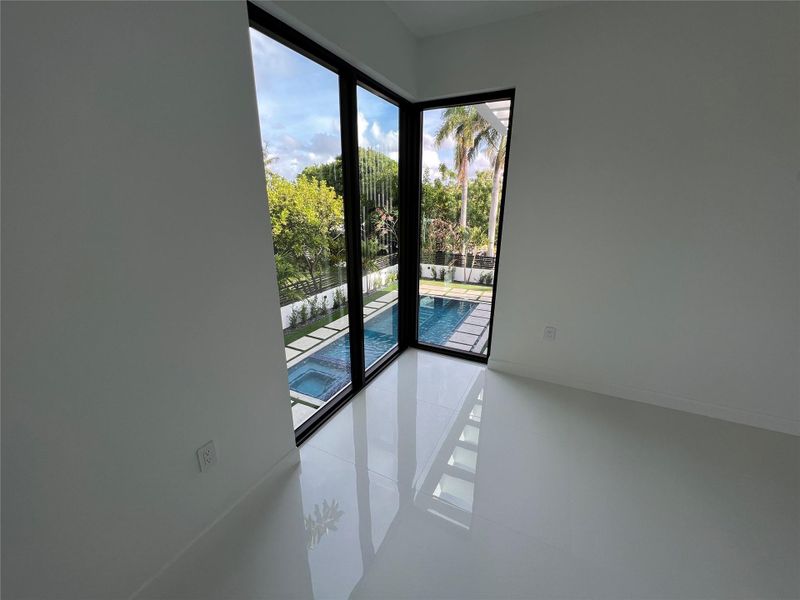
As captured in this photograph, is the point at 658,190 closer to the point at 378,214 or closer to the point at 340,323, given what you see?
the point at 378,214

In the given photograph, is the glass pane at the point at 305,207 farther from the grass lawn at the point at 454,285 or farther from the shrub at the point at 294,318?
the grass lawn at the point at 454,285

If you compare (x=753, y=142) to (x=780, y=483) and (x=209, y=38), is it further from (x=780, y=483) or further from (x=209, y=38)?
(x=209, y=38)

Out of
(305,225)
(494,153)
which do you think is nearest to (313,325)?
(305,225)

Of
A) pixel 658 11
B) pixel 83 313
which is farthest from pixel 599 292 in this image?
pixel 83 313

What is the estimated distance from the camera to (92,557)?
3.27 feet

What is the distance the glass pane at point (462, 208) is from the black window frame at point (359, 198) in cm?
7

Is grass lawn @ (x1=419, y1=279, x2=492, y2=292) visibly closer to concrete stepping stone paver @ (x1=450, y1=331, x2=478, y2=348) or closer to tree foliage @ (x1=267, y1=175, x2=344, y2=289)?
concrete stepping stone paver @ (x1=450, y1=331, x2=478, y2=348)

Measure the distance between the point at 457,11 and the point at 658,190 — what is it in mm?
1618

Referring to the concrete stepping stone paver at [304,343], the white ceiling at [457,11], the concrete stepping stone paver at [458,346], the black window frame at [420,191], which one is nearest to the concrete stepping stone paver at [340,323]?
the concrete stepping stone paver at [304,343]

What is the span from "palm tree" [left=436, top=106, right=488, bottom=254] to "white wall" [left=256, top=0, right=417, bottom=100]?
1.07 ft

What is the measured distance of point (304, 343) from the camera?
193cm

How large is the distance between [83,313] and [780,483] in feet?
9.77

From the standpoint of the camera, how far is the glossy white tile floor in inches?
47.9

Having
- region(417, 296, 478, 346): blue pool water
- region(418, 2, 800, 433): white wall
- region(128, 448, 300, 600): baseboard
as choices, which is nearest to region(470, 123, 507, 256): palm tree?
region(418, 2, 800, 433): white wall
